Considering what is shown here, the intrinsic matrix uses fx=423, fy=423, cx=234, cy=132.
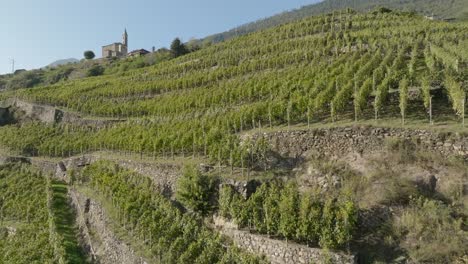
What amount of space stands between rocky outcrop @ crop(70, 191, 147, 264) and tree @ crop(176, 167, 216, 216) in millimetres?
3386

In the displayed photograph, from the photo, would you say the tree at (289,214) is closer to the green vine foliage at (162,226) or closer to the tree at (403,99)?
the green vine foliage at (162,226)

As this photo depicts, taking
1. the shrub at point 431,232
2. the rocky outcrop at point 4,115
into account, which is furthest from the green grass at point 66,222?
the rocky outcrop at point 4,115

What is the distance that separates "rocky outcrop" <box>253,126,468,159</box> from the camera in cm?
1706

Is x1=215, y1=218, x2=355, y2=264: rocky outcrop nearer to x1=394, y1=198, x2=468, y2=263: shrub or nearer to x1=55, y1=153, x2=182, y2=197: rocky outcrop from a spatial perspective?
x1=394, y1=198, x2=468, y2=263: shrub

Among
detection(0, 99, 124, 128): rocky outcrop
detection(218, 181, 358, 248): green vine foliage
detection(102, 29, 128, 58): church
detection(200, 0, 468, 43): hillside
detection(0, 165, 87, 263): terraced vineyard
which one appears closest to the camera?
detection(218, 181, 358, 248): green vine foliage

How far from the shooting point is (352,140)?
65.0ft

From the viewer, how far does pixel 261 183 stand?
19594 mm

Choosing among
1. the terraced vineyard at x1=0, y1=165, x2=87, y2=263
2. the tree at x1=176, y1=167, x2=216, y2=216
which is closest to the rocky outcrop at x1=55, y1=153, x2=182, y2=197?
the tree at x1=176, y1=167, x2=216, y2=216

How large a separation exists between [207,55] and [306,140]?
4159 cm

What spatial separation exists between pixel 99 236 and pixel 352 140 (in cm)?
1472

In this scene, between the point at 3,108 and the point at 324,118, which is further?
the point at 3,108

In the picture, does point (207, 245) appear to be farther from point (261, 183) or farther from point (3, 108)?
point (3, 108)

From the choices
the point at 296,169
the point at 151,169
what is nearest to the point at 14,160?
the point at 151,169

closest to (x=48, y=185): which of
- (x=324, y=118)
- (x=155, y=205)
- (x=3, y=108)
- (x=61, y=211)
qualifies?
(x=61, y=211)
